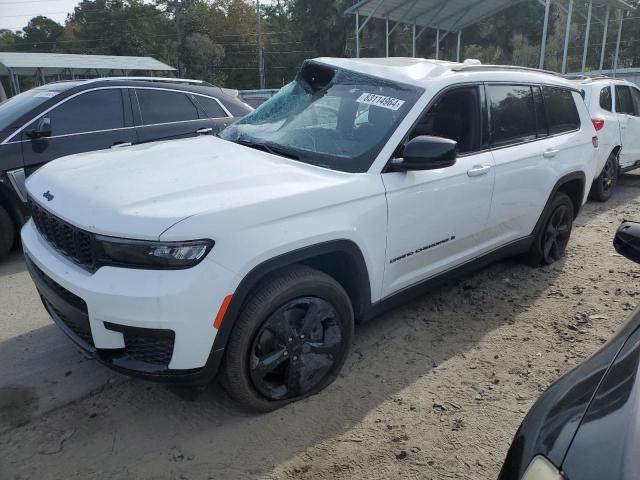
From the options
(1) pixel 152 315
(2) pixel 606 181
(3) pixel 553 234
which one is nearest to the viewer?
(1) pixel 152 315

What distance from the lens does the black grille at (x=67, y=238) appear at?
2402 mm

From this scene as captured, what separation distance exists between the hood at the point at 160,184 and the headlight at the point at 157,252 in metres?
0.04

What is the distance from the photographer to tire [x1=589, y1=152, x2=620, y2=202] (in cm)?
768

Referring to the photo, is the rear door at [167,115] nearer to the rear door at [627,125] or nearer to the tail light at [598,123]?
the tail light at [598,123]

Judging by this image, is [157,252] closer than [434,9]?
Yes

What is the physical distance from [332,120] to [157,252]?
1.62 meters

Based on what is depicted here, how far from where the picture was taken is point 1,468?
2416 mm

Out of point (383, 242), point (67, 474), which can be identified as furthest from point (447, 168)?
point (67, 474)

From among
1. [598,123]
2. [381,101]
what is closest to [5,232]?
[381,101]

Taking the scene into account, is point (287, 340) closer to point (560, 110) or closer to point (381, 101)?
point (381, 101)

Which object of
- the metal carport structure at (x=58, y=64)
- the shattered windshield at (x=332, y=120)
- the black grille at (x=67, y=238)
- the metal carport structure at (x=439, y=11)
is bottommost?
the black grille at (x=67, y=238)

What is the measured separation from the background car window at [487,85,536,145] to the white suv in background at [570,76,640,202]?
148 inches

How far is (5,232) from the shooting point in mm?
5008

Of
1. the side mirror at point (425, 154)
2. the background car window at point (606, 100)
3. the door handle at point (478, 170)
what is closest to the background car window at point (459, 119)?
the door handle at point (478, 170)
